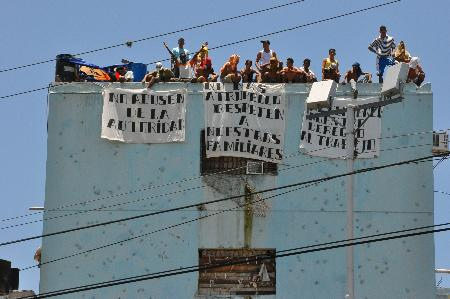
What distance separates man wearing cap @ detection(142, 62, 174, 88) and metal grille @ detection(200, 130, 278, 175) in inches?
70.9

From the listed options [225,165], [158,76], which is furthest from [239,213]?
[158,76]

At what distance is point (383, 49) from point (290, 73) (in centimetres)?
266

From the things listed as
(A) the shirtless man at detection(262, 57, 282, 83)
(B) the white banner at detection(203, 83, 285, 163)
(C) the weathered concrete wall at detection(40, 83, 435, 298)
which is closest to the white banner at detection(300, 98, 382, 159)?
(C) the weathered concrete wall at detection(40, 83, 435, 298)

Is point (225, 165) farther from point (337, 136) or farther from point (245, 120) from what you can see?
point (337, 136)

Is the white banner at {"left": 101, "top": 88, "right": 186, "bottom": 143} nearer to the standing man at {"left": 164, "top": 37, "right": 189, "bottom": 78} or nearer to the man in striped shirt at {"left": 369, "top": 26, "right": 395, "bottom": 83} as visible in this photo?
the standing man at {"left": 164, "top": 37, "right": 189, "bottom": 78}

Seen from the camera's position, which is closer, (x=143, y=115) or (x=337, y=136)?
(x=337, y=136)

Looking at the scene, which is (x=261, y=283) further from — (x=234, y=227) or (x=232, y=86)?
(x=232, y=86)

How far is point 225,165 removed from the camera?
37000 mm

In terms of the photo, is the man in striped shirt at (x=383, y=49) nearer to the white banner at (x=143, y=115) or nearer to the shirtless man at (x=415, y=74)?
the shirtless man at (x=415, y=74)

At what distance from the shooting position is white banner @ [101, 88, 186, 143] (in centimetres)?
3712

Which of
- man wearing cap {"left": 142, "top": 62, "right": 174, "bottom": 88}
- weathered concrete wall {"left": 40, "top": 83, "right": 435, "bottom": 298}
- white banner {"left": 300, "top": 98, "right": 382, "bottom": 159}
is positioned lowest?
weathered concrete wall {"left": 40, "top": 83, "right": 435, "bottom": 298}

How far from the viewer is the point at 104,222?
120 feet

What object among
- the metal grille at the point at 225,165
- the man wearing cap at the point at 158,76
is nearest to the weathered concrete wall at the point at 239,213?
the metal grille at the point at 225,165

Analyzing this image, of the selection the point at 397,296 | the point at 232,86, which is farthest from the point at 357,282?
the point at 232,86
